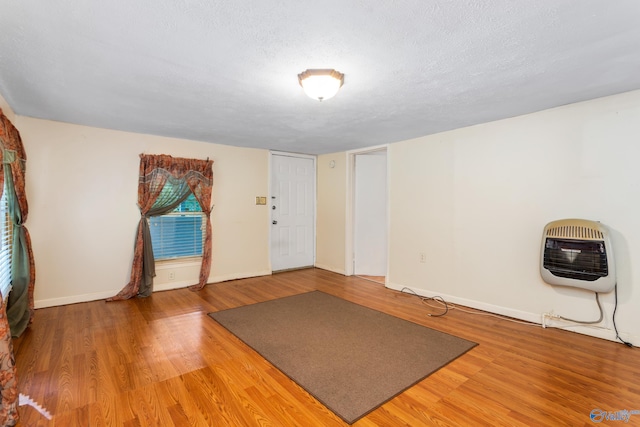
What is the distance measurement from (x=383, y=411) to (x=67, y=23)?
285 cm

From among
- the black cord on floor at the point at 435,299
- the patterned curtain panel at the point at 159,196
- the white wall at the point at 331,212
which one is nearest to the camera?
the black cord on floor at the point at 435,299

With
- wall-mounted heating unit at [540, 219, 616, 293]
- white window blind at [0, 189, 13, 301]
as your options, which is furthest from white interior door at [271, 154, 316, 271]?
wall-mounted heating unit at [540, 219, 616, 293]

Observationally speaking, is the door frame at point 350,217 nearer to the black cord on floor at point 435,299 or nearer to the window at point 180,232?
the black cord on floor at point 435,299

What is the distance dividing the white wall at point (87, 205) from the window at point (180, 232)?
0.20m

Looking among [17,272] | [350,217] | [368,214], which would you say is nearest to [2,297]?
[17,272]

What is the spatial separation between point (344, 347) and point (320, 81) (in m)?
2.20

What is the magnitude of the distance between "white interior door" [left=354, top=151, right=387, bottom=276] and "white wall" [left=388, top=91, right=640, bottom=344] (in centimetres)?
69

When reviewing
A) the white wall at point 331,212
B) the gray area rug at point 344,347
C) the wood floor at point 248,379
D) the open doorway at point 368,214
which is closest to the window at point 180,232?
the wood floor at point 248,379

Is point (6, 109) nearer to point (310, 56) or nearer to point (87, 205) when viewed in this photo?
point (87, 205)

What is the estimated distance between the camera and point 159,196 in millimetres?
4055

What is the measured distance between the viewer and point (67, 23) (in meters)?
1.54

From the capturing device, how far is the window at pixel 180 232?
4.14m

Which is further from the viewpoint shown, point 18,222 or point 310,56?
point 18,222

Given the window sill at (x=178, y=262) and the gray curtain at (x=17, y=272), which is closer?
the gray curtain at (x=17, y=272)
